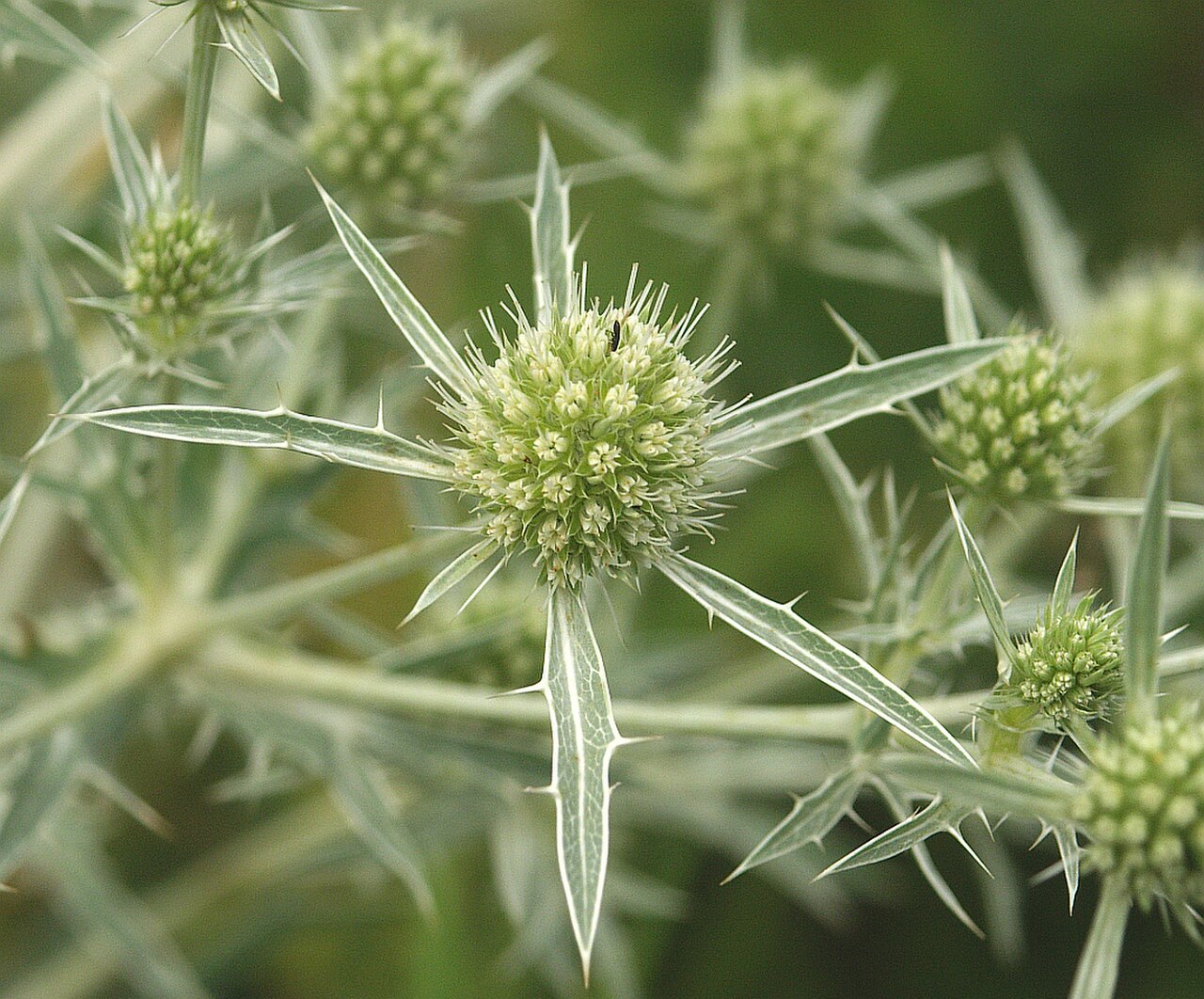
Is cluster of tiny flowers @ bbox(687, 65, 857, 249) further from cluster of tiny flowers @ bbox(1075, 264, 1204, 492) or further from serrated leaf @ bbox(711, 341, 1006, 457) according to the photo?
serrated leaf @ bbox(711, 341, 1006, 457)

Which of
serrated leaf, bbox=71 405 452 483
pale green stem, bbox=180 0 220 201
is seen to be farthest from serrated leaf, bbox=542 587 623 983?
pale green stem, bbox=180 0 220 201

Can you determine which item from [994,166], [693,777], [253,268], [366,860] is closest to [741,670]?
[693,777]

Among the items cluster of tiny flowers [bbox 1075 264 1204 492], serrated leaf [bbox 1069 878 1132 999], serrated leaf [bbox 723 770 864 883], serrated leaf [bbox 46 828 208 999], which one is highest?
cluster of tiny flowers [bbox 1075 264 1204 492]

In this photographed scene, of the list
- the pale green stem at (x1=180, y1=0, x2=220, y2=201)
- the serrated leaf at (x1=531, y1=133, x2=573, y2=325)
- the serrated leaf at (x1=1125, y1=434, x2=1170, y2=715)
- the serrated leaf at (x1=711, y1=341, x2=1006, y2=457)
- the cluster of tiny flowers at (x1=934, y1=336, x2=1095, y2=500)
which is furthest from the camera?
the cluster of tiny flowers at (x1=934, y1=336, x2=1095, y2=500)

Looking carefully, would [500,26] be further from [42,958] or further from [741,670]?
[42,958]

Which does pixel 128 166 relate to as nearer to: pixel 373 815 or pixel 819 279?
pixel 373 815

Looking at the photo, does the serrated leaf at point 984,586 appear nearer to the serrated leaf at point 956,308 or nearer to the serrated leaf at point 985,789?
the serrated leaf at point 985,789

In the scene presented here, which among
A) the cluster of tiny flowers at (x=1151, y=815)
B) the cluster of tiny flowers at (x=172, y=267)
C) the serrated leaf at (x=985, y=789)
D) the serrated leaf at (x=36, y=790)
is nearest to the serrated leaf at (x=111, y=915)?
the serrated leaf at (x=36, y=790)
